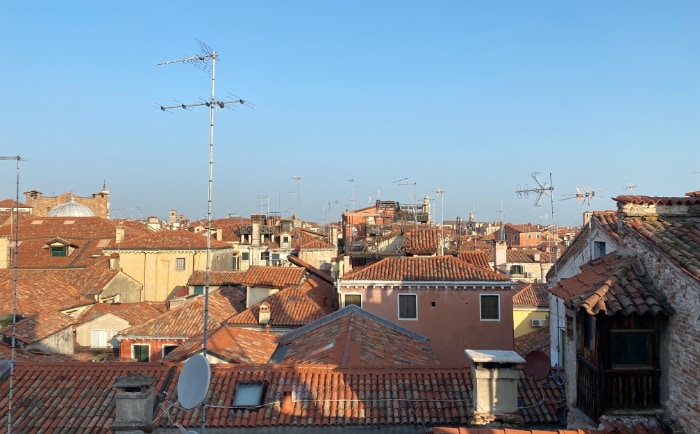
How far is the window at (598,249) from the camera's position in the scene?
9.44 m

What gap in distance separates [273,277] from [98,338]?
302 inches

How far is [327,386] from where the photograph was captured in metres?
9.69

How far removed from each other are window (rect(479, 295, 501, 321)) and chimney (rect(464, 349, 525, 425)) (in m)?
13.3

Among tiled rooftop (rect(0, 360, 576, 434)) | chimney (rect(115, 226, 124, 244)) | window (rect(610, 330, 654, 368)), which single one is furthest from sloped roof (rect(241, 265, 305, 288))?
window (rect(610, 330, 654, 368))

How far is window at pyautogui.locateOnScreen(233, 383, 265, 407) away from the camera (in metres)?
9.38

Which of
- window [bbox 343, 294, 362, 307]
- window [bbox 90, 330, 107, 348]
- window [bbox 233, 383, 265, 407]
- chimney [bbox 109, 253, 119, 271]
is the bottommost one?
window [bbox 90, 330, 107, 348]

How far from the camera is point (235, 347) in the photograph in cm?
1328

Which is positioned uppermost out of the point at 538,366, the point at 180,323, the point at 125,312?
the point at 538,366

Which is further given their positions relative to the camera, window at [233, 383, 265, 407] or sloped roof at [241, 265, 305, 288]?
sloped roof at [241, 265, 305, 288]

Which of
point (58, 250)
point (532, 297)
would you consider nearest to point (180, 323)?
point (532, 297)

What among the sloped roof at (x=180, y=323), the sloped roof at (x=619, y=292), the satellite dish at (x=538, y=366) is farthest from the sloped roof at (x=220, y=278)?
the sloped roof at (x=619, y=292)

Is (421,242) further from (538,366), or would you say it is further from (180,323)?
(538,366)

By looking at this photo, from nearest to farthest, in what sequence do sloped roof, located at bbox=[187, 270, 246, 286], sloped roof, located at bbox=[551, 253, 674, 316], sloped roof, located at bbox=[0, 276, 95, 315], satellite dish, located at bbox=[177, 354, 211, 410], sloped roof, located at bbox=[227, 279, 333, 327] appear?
1. sloped roof, located at bbox=[551, 253, 674, 316]
2. satellite dish, located at bbox=[177, 354, 211, 410]
3. sloped roof, located at bbox=[227, 279, 333, 327]
4. sloped roof, located at bbox=[0, 276, 95, 315]
5. sloped roof, located at bbox=[187, 270, 246, 286]

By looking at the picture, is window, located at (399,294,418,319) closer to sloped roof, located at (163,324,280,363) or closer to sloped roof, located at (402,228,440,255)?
sloped roof, located at (402,228,440,255)
